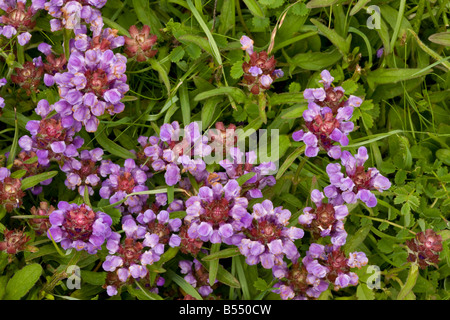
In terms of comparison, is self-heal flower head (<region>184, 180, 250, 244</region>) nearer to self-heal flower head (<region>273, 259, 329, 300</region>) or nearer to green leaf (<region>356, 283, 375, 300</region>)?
self-heal flower head (<region>273, 259, 329, 300</region>)

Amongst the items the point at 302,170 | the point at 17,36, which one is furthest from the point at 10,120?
the point at 302,170

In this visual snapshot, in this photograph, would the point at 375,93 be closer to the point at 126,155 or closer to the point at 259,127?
the point at 259,127

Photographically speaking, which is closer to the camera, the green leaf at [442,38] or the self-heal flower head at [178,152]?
the self-heal flower head at [178,152]

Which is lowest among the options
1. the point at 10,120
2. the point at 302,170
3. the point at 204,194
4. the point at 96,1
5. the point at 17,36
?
the point at 302,170

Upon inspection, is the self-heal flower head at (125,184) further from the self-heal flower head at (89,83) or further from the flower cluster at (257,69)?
the flower cluster at (257,69)

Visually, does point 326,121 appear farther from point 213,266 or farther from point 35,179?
point 35,179

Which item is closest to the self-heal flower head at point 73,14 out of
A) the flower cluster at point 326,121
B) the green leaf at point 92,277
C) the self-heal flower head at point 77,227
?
the self-heal flower head at point 77,227

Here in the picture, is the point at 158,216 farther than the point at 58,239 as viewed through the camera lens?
Yes
